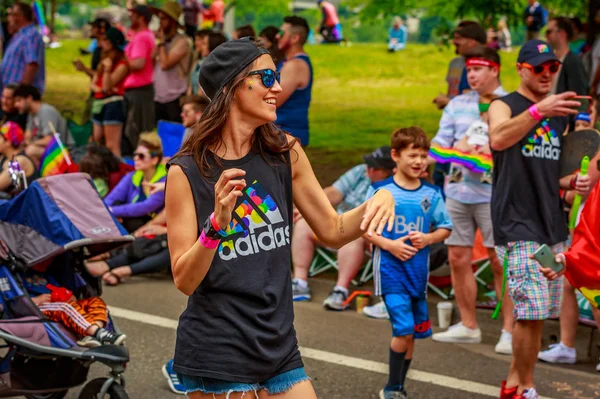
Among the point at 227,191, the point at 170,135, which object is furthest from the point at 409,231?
the point at 170,135

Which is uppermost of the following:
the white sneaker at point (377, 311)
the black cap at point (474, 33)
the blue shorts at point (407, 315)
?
the black cap at point (474, 33)

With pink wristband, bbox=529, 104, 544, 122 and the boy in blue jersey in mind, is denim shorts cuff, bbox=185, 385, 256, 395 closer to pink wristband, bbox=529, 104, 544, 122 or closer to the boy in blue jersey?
the boy in blue jersey

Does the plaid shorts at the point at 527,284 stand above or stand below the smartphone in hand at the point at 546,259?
below

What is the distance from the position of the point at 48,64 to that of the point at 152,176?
18563 mm

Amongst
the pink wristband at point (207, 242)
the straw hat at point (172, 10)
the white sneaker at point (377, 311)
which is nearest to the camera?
the pink wristband at point (207, 242)

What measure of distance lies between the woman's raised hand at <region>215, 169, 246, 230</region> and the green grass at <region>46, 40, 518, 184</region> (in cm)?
928

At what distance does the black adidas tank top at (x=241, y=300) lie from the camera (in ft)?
12.5

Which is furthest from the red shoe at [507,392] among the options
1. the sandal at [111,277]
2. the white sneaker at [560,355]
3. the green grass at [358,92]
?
the green grass at [358,92]

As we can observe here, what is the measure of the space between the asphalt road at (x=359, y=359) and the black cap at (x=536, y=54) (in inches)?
82.6

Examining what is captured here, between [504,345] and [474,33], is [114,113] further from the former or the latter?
[504,345]

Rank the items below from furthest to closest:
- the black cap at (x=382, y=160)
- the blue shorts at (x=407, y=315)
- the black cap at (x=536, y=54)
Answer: the black cap at (x=382, y=160)
the blue shorts at (x=407, y=315)
the black cap at (x=536, y=54)

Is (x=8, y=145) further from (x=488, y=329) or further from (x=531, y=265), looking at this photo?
(x=531, y=265)

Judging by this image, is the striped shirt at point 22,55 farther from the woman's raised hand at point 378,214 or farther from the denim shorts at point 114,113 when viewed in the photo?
the woman's raised hand at point 378,214

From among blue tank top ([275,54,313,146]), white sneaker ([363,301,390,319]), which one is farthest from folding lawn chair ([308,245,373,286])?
blue tank top ([275,54,313,146])
